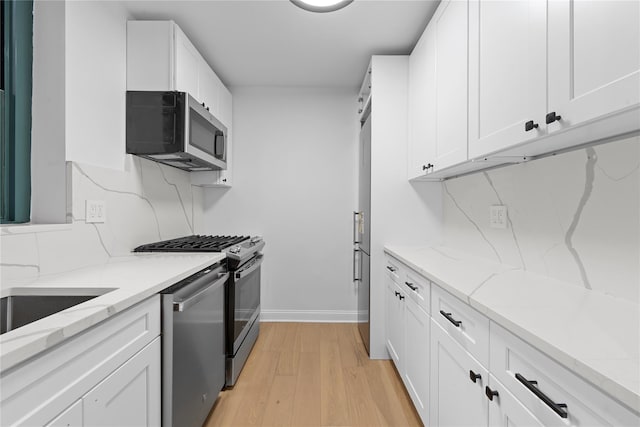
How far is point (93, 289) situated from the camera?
3.83ft

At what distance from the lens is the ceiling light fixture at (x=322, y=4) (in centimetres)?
181

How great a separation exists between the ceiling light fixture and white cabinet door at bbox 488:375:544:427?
191cm

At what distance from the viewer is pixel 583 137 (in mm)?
1109

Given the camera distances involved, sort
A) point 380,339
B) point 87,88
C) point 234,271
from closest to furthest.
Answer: point 87,88 → point 234,271 → point 380,339

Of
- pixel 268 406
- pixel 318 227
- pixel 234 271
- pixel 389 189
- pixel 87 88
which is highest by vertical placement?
pixel 87 88

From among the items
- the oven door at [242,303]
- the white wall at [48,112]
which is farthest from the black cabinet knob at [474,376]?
the white wall at [48,112]

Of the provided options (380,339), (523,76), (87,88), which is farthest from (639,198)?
(87,88)

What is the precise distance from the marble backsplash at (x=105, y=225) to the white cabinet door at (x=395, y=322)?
174 cm

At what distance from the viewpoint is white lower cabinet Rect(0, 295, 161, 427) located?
2.26 feet

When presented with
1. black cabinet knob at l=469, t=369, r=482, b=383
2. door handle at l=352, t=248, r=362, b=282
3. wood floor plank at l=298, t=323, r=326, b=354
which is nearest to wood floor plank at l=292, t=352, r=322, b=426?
wood floor plank at l=298, t=323, r=326, b=354

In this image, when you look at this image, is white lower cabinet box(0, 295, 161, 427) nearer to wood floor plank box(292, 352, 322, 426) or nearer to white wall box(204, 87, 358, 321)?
wood floor plank box(292, 352, 322, 426)

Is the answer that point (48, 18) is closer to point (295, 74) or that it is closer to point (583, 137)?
point (295, 74)

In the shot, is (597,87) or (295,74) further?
(295,74)

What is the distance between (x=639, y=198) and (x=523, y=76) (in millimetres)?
528
